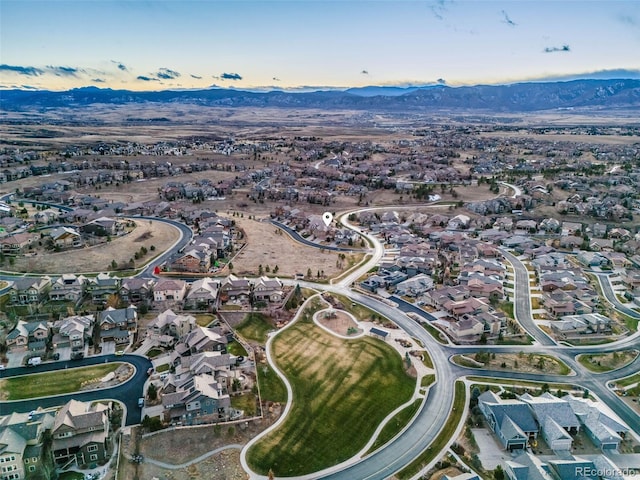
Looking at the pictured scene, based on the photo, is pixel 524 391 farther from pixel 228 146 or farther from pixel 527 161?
pixel 228 146

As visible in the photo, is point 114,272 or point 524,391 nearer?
point 524,391

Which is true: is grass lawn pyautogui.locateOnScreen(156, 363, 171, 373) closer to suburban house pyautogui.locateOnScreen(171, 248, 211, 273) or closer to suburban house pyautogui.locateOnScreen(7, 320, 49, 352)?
suburban house pyautogui.locateOnScreen(7, 320, 49, 352)

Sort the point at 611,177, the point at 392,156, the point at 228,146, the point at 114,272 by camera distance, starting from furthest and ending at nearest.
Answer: the point at 228,146
the point at 392,156
the point at 611,177
the point at 114,272

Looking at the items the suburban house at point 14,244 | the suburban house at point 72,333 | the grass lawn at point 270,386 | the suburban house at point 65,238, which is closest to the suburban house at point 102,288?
the suburban house at point 72,333

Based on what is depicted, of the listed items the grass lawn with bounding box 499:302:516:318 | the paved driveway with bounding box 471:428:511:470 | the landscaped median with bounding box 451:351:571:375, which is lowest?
the paved driveway with bounding box 471:428:511:470

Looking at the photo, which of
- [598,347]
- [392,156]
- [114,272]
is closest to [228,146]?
[392,156]

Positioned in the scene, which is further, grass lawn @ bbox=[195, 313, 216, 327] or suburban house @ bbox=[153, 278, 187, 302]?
suburban house @ bbox=[153, 278, 187, 302]

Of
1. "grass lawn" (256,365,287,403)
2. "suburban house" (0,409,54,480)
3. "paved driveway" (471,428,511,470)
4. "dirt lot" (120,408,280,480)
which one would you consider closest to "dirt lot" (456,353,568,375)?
"paved driveway" (471,428,511,470)

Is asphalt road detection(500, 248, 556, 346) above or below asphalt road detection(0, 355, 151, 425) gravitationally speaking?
above
